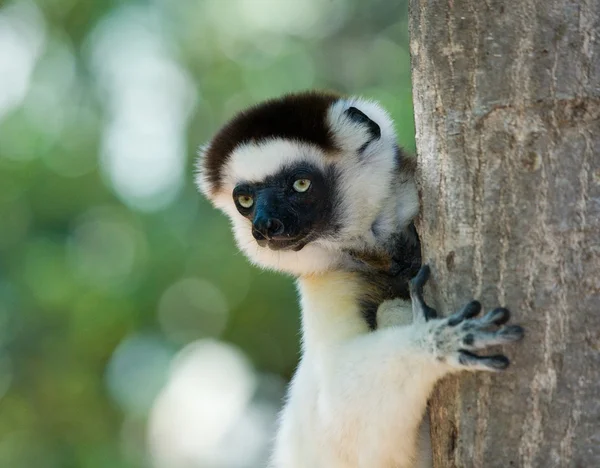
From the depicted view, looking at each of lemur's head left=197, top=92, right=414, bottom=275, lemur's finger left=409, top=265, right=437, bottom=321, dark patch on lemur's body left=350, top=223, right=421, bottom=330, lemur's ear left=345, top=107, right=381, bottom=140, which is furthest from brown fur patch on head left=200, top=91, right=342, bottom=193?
lemur's finger left=409, top=265, right=437, bottom=321

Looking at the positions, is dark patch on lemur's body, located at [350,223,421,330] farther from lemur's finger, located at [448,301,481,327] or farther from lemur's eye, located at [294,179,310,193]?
lemur's finger, located at [448,301,481,327]

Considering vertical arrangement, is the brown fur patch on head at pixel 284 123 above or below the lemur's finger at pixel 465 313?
above

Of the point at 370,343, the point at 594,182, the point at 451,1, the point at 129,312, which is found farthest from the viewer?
the point at 129,312

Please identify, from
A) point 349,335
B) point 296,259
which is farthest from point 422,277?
point 296,259

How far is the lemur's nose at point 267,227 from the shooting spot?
3.67m

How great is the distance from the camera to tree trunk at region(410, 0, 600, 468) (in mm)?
2336

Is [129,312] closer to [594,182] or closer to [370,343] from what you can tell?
[370,343]

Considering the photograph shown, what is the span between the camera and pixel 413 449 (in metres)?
3.06

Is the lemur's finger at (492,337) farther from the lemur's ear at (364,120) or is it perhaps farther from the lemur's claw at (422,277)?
the lemur's ear at (364,120)

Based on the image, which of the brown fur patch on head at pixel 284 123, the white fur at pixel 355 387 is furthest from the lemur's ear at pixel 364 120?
the white fur at pixel 355 387

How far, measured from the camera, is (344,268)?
3.63 meters

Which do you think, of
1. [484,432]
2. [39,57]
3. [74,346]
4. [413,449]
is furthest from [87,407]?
Answer: [484,432]

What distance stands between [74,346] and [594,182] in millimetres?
7026

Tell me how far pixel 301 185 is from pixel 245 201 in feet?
0.93
